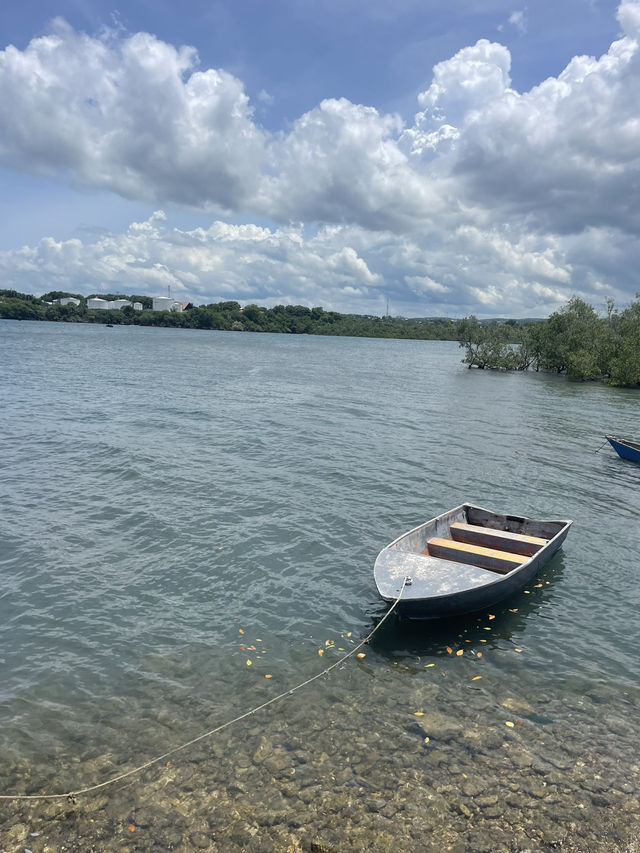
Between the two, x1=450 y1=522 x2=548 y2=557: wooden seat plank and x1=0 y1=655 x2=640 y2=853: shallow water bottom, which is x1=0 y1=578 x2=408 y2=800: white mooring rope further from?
x1=450 y1=522 x2=548 y2=557: wooden seat plank

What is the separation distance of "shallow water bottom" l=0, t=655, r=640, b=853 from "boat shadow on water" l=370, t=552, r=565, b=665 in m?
1.26

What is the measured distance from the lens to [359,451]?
29.0m

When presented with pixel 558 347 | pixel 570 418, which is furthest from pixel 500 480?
pixel 558 347

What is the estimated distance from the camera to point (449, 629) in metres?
12.3

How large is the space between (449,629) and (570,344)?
8993 centimetres

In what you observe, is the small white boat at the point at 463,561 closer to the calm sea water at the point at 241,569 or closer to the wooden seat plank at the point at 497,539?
the wooden seat plank at the point at 497,539

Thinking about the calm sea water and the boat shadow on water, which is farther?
the boat shadow on water

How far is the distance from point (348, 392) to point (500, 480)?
104 feet

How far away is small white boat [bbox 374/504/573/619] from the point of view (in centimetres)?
1169

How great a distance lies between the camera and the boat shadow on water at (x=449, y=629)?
11648mm

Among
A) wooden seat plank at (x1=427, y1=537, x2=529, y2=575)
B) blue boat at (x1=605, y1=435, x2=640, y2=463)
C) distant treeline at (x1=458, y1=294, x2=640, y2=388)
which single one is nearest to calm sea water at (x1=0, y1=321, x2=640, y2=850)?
blue boat at (x1=605, y1=435, x2=640, y2=463)

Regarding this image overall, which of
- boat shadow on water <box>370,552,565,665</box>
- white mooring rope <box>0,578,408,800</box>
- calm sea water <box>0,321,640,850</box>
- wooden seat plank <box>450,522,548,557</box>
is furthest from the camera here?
wooden seat plank <box>450,522,548,557</box>

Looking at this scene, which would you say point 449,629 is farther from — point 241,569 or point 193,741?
point 193,741

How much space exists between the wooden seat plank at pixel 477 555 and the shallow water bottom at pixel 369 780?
3.59m
